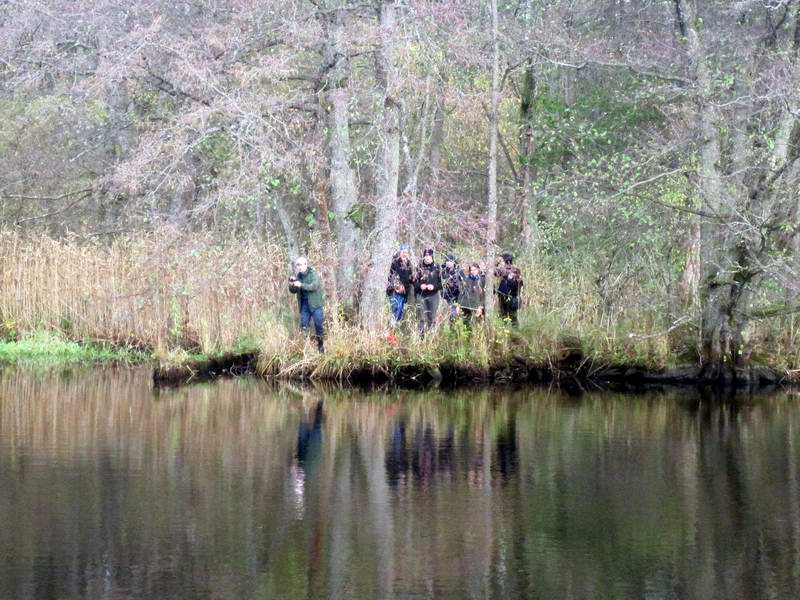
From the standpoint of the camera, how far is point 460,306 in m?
21.1

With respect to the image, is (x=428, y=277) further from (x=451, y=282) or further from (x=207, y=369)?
(x=207, y=369)

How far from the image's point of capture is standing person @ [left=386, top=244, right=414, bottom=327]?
20859 mm

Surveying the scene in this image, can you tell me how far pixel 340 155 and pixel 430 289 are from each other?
2.76m

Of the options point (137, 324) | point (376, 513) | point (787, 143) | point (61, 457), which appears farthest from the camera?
point (137, 324)

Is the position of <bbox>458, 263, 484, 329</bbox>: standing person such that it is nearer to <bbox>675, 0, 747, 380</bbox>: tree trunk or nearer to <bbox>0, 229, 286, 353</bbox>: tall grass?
<bbox>0, 229, 286, 353</bbox>: tall grass

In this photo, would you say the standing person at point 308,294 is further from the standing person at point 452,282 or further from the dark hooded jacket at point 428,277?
the standing person at point 452,282

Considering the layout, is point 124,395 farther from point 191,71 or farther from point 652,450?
point 652,450

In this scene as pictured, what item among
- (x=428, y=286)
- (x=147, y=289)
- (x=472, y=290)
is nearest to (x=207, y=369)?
(x=147, y=289)

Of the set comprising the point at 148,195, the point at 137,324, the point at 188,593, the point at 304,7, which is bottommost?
the point at 188,593

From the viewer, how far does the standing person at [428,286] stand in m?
21.0

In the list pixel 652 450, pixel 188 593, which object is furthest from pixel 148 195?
pixel 188 593

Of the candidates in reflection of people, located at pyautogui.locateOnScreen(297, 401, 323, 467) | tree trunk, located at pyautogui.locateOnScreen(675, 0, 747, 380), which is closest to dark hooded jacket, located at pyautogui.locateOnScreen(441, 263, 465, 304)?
tree trunk, located at pyautogui.locateOnScreen(675, 0, 747, 380)

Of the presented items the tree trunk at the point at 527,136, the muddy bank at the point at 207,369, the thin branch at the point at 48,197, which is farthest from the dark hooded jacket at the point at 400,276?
the thin branch at the point at 48,197

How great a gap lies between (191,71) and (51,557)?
12814 mm
